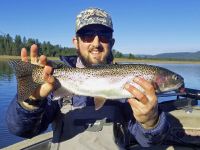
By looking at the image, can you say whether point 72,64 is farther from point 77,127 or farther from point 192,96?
point 192,96

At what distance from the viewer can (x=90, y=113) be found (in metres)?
4.77

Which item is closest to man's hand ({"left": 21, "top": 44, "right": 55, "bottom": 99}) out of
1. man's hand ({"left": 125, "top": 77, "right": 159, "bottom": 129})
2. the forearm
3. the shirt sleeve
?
the shirt sleeve

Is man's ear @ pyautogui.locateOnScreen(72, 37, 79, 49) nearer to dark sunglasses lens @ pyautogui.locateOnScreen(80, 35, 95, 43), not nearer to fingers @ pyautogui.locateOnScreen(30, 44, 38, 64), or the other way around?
dark sunglasses lens @ pyautogui.locateOnScreen(80, 35, 95, 43)

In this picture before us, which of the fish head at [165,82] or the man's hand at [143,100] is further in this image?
the fish head at [165,82]

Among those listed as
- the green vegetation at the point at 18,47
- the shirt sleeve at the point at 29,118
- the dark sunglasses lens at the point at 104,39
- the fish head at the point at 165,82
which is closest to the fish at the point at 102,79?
the fish head at the point at 165,82

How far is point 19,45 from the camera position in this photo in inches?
4481

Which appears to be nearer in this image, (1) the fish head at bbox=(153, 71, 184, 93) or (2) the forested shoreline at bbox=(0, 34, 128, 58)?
(1) the fish head at bbox=(153, 71, 184, 93)

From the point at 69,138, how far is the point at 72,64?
3.56ft

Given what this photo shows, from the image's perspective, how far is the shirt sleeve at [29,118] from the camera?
4.35 metres

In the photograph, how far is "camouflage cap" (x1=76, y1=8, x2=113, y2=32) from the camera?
17.1ft

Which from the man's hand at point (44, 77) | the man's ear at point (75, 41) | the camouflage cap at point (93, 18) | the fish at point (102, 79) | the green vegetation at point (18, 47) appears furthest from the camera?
the green vegetation at point (18, 47)

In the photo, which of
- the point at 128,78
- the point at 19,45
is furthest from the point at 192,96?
the point at 19,45

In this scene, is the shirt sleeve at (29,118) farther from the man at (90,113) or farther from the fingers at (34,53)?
the fingers at (34,53)

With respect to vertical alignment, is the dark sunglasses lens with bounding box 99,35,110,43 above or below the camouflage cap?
below
